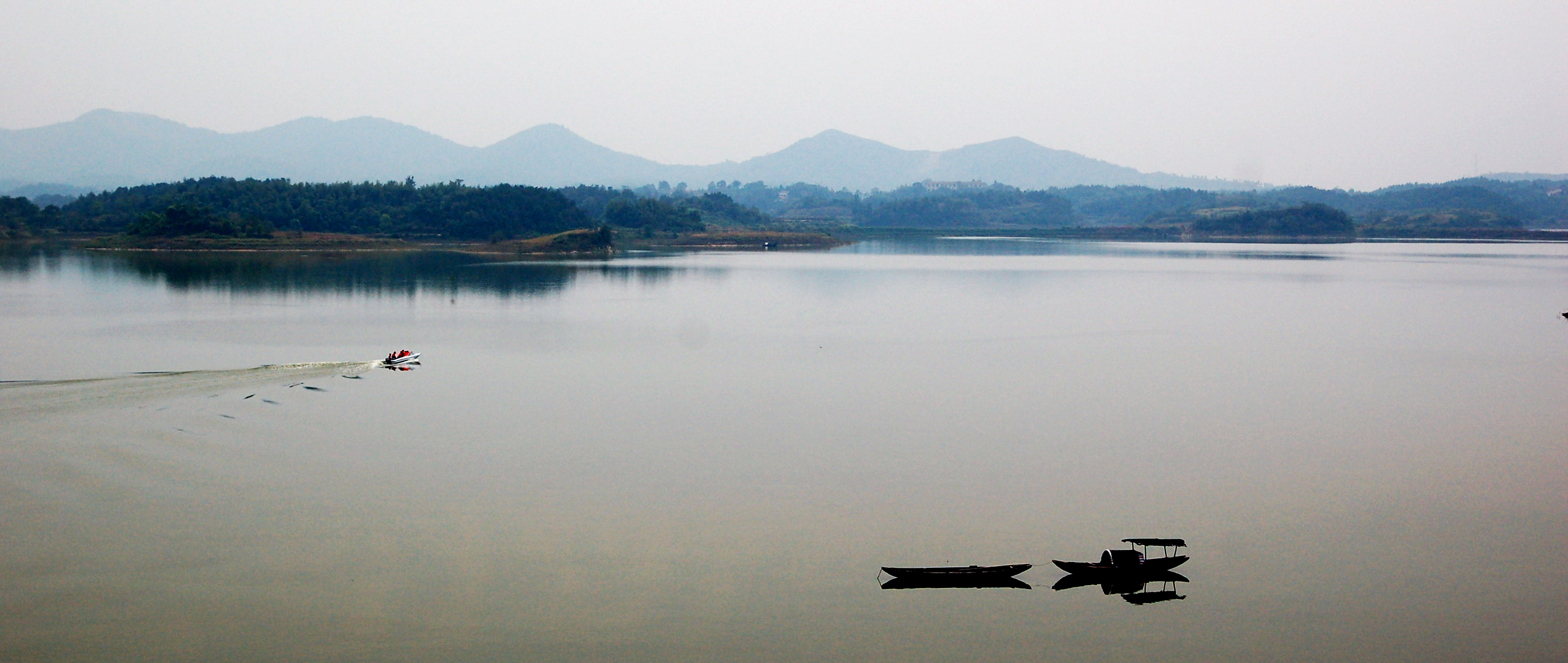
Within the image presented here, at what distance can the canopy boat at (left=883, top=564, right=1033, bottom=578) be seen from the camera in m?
9.22

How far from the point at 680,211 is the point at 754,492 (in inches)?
3530

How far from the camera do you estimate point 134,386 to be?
55.0ft

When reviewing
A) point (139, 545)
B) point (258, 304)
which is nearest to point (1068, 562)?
point (139, 545)

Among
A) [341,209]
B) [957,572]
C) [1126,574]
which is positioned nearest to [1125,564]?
[1126,574]

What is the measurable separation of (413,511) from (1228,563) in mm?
7954

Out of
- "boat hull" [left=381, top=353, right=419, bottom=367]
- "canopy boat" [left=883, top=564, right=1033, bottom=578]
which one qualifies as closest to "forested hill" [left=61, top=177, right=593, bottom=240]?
"boat hull" [left=381, top=353, right=419, bottom=367]

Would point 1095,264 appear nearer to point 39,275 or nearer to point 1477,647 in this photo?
point 39,275

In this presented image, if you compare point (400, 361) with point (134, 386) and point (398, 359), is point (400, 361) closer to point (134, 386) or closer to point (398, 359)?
point (398, 359)

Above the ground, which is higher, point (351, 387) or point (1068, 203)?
point (1068, 203)

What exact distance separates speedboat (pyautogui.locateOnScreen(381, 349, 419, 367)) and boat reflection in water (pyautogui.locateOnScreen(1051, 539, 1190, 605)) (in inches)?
579

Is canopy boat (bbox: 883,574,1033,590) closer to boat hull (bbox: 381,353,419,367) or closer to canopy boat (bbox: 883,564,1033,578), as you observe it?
canopy boat (bbox: 883,564,1033,578)

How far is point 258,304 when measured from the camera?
106ft

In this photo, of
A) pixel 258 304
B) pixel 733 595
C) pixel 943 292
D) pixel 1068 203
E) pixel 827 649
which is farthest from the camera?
pixel 1068 203

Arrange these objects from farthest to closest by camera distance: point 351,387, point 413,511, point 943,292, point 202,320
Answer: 1. point 943,292
2. point 202,320
3. point 351,387
4. point 413,511
